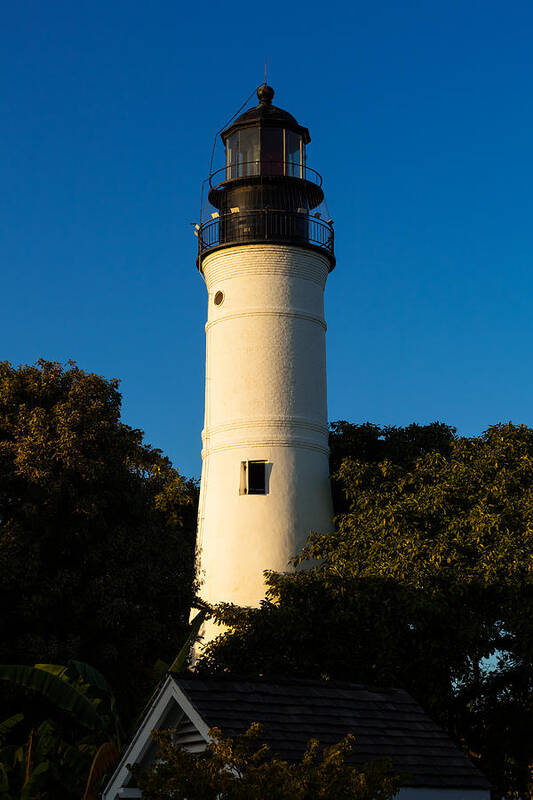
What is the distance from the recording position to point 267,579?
3300cm

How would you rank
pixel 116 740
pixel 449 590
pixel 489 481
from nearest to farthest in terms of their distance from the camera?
pixel 116 740, pixel 449 590, pixel 489 481

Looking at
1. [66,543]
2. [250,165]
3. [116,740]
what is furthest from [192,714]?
[250,165]

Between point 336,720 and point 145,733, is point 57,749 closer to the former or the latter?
point 145,733

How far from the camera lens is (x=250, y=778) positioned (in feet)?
42.8

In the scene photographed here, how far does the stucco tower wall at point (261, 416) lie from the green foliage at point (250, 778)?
809 inches

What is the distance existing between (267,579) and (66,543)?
834 centimetres

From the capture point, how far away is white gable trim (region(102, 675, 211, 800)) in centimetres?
1591

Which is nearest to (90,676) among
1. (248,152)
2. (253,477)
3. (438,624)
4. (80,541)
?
(80,541)

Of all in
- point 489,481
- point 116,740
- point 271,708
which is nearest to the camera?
point 271,708

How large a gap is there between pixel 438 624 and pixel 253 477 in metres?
9.61

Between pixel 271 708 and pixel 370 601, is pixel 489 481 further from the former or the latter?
pixel 271 708

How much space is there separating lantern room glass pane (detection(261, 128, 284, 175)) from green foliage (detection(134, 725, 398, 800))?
86.9 ft

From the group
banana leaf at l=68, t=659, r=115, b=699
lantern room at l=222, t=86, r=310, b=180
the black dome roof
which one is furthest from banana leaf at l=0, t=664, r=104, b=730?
the black dome roof

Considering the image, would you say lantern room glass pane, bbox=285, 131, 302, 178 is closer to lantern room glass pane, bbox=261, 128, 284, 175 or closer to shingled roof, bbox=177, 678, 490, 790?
lantern room glass pane, bbox=261, 128, 284, 175
